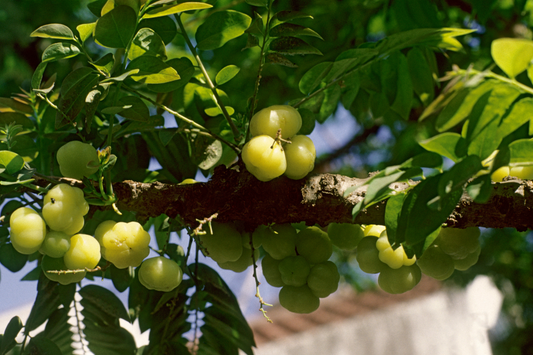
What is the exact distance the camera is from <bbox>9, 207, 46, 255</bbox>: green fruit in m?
0.59

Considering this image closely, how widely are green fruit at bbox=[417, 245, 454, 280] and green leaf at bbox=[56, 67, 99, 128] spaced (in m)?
0.60

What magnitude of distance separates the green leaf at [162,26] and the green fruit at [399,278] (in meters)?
0.58

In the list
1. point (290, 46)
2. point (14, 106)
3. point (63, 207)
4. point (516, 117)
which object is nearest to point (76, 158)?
point (63, 207)

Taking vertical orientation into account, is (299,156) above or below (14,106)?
below

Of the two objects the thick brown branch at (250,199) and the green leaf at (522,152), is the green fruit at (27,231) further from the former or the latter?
the green leaf at (522,152)

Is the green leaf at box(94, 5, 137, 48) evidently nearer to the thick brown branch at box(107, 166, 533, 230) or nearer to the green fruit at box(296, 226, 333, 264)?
the thick brown branch at box(107, 166, 533, 230)

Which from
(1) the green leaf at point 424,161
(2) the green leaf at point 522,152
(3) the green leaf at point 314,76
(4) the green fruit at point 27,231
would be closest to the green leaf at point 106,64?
(4) the green fruit at point 27,231

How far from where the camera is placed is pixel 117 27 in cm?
66

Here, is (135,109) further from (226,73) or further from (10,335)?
(10,335)

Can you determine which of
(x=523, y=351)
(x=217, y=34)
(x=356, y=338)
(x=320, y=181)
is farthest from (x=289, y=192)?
(x=356, y=338)

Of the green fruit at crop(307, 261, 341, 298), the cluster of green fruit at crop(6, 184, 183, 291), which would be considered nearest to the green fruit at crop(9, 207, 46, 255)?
the cluster of green fruit at crop(6, 184, 183, 291)

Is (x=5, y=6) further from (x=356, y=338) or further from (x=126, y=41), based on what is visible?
(x=356, y=338)

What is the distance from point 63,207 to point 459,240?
2.00 feet

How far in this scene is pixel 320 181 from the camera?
71 cm
